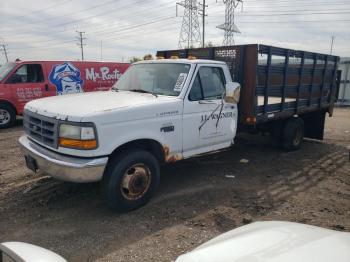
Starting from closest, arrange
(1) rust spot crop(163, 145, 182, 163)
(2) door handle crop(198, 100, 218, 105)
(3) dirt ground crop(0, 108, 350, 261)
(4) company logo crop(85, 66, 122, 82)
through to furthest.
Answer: (3) dirt ground crop(0, 108, 350, 261) < (1) rust spot crop(163, 145, 182, 163) < (2) door handle crop(198, 100, 218, 105) < (4) company logo crop(85, 66, 122, 82)

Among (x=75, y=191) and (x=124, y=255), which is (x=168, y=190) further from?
(x=124, y=255)

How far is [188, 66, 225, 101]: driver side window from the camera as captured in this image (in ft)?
17.0

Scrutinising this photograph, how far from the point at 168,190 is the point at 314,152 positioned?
14.4ft

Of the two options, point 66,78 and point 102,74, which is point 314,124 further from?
point 66,78

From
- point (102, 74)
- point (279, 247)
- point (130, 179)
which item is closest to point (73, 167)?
point (130, 179)

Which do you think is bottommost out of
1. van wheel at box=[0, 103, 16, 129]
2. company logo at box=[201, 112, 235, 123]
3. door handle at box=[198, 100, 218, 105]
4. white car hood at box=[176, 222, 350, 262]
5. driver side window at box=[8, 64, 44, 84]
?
van wheel at box=[0, 103, 16, 129]

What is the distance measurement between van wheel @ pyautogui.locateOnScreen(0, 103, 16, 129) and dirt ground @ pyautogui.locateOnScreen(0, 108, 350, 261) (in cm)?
402

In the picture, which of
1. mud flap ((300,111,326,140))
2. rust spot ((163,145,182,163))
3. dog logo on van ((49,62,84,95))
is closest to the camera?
rust spot ((163,145,182,163))

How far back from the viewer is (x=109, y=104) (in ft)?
14.2

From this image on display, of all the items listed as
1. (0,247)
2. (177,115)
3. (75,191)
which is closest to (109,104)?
(177,115)

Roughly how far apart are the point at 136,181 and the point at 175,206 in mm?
704

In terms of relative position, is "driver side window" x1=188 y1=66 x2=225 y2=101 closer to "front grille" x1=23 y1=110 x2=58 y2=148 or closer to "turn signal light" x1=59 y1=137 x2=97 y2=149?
"turn signal light" x1=59 y1=137 x2=97 y2=149

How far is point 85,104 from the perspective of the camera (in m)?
4.32

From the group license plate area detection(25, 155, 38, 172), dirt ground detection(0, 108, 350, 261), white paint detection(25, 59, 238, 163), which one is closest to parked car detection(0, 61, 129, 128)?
dirt ground detection(0, 108, 350, 261)
